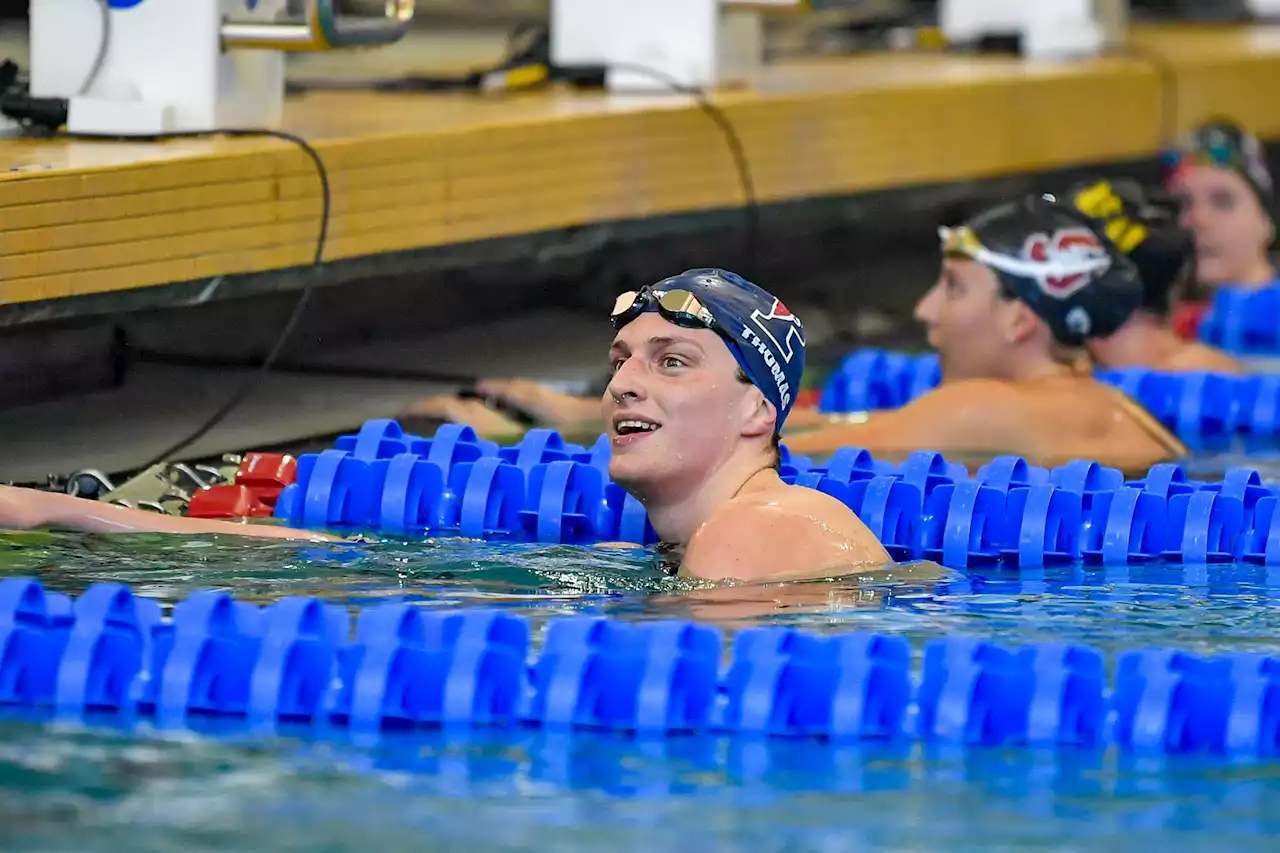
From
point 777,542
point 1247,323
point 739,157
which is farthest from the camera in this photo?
point 1247,323

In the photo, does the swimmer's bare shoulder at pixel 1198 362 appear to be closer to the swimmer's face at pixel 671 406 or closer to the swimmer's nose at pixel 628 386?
the swimmer's face at pixel 671 406

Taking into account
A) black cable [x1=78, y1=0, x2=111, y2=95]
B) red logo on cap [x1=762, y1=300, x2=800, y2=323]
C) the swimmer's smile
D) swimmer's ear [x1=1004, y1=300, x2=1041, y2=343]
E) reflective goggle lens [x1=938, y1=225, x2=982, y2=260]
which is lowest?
swimmer's ear [x1=1004, y1=300, x2=1041, y2=343]

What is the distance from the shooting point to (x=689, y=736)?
363cm

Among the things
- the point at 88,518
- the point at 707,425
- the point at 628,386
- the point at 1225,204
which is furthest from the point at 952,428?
the point at 1225,204

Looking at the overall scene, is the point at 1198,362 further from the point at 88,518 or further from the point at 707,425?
the point at 88,518

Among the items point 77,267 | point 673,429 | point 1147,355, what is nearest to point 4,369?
point 77,267

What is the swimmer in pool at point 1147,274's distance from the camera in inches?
281

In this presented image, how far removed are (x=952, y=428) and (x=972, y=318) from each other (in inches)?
15.3

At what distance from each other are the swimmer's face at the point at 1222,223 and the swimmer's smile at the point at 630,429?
4550 millimetres

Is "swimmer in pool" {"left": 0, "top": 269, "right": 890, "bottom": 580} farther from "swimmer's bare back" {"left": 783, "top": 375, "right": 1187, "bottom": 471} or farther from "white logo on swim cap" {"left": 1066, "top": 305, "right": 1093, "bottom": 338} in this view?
"white logo on swim cap" {"left": 1066, "top": 305, "right": 1093, "bottom": 338}

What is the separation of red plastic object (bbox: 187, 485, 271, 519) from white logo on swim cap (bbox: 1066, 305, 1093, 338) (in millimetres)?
2246

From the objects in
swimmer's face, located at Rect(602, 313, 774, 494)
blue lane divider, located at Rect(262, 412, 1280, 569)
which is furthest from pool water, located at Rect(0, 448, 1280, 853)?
blue lane divider, located at Rect(262, 412, 1280, 569)

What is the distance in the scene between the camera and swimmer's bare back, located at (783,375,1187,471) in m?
5.93

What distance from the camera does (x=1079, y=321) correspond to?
614cm
